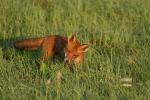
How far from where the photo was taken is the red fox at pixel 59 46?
6562 mm

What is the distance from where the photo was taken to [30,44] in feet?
23.6

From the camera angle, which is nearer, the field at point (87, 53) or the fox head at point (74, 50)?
the field at point (87, 53)

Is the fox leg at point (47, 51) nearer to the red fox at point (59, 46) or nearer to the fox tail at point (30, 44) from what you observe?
the red fox at point (59, 46)

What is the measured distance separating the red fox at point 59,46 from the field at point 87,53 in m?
0.12

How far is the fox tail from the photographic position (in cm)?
709

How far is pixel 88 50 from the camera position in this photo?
22.6 ft

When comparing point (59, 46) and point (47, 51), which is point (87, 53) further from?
point (47, 51)

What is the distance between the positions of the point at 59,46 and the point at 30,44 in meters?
0.52

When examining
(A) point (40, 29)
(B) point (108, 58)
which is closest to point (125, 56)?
(B) point (108, 58)

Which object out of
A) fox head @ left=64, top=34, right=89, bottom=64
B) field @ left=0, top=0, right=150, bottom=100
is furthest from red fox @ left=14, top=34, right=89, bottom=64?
field @ left=0, top=0, right=150, bottom=100

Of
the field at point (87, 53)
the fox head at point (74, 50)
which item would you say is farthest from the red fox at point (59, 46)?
the field at point (87, 53)

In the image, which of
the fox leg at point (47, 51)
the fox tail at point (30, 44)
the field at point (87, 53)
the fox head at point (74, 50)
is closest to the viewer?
the field at point (87, 53)

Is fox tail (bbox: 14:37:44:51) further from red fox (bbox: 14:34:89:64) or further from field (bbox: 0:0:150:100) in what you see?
field (bbox: 0:0:150:100)

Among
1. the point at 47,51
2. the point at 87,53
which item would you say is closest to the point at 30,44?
the point at 47,51
